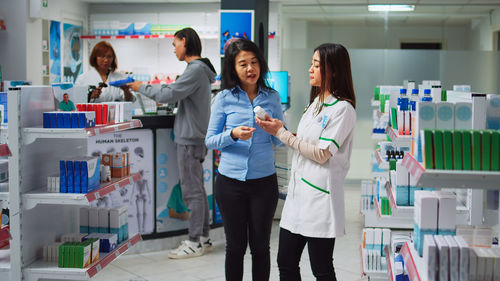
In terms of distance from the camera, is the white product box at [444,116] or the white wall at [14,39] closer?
the white product box at [444,116]

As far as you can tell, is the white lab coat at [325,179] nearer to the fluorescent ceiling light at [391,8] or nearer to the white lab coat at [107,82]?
the white lab coat at [107,82]

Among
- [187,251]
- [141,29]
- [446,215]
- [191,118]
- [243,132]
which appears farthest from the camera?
[141,29]

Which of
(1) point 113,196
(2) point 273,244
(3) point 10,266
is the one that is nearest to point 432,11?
(2) point 273,244

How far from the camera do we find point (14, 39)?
302 inches

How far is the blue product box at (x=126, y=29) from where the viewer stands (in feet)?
31.2

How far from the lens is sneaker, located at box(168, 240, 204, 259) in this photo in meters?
4.94

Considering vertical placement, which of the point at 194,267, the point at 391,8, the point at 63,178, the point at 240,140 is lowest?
the point at 194,267

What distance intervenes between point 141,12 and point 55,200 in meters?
7.04

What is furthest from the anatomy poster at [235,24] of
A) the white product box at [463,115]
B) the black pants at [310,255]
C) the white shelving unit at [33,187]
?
the white product box at [463,115]

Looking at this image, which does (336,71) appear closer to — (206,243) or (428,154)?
(428,154)

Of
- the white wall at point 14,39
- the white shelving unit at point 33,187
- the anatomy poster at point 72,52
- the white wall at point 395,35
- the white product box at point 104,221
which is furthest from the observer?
the white wall at point 395,35

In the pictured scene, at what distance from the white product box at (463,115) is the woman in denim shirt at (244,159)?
1.08 m

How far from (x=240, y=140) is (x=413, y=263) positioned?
1256 mm

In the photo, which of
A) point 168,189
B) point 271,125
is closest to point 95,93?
point 168,189
